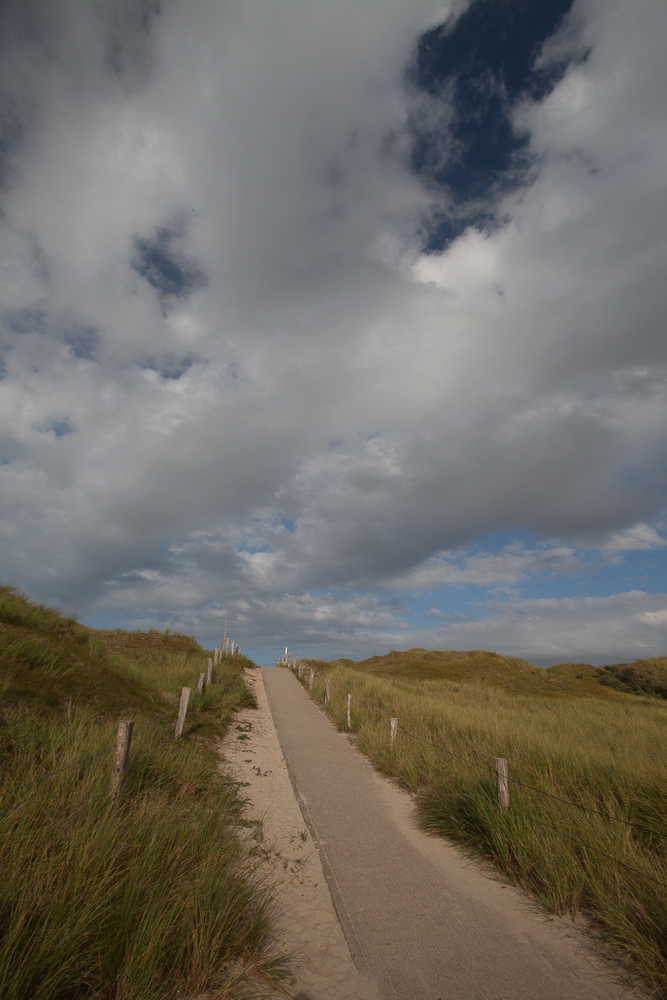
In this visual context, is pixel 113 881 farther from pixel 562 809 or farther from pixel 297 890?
pixel 562 809

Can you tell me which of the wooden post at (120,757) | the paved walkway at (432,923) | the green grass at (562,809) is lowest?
the paved walkway at (432,923)

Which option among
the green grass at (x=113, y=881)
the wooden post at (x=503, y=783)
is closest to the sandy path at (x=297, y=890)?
the green grass at (x=113, y=881)

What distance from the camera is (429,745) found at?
10055 millimetres

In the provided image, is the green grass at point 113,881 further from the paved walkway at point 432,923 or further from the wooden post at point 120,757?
the paved walkway at point 432,923

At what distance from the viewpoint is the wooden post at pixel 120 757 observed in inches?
Answer: 201

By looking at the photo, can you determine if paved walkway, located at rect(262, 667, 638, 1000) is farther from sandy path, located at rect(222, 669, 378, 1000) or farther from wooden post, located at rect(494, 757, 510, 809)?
wooden post, located at rect(494, 757, 510, 809)

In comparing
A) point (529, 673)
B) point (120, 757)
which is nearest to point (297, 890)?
point (120, 757)

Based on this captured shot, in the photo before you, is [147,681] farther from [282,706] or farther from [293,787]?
[282,706]

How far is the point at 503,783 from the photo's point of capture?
6.34m

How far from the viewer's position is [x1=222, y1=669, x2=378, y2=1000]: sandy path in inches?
152

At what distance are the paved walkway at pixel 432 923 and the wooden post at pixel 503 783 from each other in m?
0.91

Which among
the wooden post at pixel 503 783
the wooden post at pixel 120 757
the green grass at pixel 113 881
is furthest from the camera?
the wooden post at pixel 503 783

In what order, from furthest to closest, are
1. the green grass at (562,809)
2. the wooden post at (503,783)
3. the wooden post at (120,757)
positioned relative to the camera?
the wooden post at (503,783), the wooden post at (120,757), the green grass at (562,809)

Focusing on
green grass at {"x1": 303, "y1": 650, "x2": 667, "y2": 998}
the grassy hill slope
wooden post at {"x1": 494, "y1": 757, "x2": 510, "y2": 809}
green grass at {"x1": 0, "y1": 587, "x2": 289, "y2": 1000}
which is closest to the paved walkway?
green grass at {"x1": 303, "y1": 650, "x2": 667, "y2": 998}
